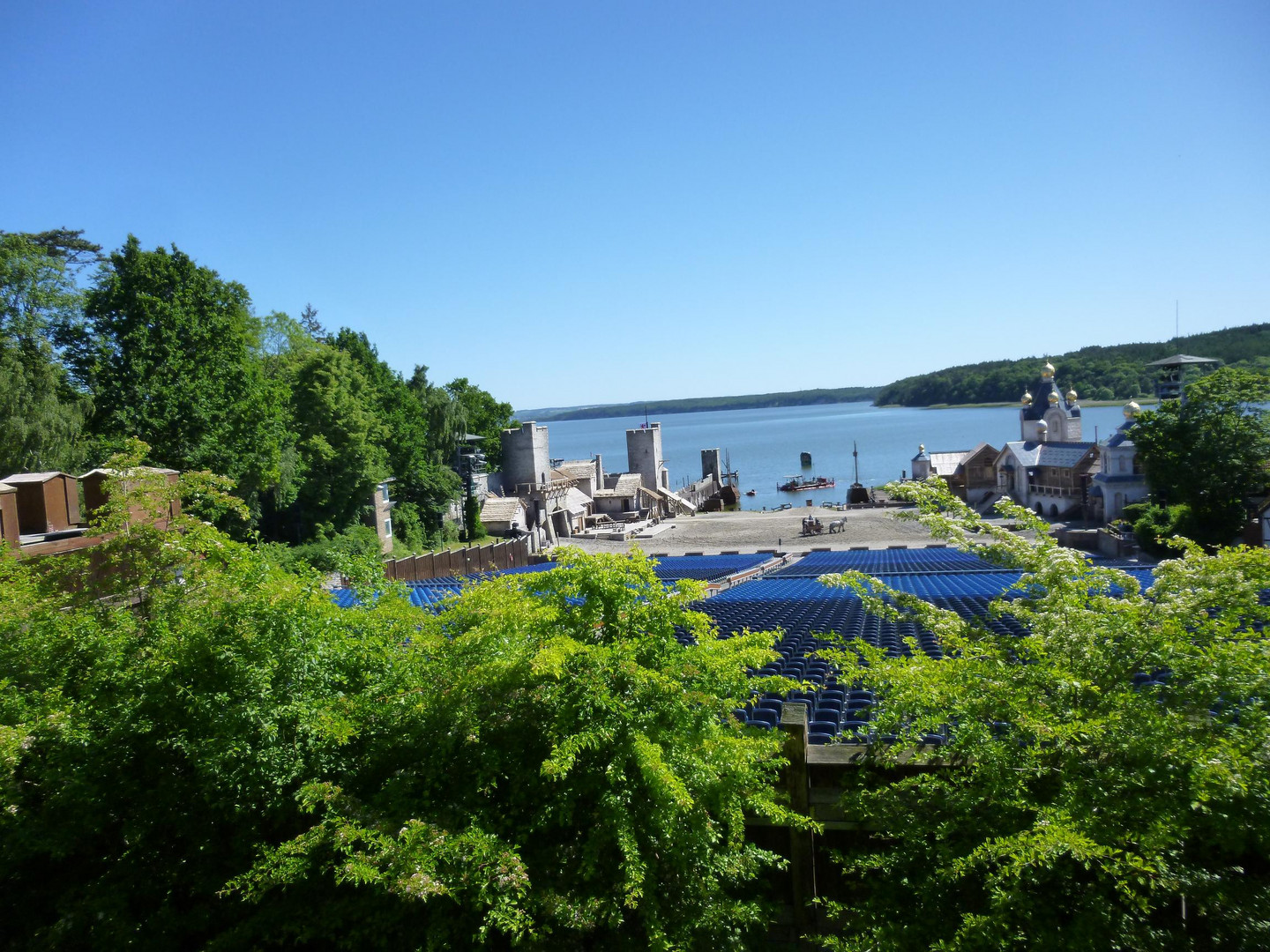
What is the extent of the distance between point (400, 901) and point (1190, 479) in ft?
123

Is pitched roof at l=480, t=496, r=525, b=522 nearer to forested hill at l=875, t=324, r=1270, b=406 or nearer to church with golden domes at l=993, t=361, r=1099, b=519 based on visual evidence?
church with golden domes at l=993, t=361, r=1099, b=519

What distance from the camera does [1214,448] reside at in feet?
105

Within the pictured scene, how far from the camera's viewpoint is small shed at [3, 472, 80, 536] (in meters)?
14.4

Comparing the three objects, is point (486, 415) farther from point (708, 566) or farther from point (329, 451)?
point (708, 566)

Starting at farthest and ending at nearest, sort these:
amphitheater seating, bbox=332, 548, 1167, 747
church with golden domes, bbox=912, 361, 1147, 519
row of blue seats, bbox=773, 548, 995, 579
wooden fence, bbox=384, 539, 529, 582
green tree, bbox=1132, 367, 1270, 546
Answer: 1. church with golden domes, bbox=912, 361, 1147, 519
2. green tree, bbox=1132, 367, 1270, 546
3. wooden fence, bbox=384, 539, 529, 582
4. row of blue seats, bbox=773, 548, 995, 579
5. amphitheater seating, bbox=332, 548, 1167, 747

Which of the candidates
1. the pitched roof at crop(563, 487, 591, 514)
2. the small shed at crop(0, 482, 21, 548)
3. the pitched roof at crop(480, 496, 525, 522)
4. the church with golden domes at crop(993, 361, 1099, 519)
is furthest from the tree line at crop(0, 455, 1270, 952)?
the pitched roof at crop(563, 487, 591, 514)

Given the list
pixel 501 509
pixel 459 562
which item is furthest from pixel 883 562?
pixel 501 509

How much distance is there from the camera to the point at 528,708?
15.8ft

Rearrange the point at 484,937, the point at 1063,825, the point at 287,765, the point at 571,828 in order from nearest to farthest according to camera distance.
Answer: the point at 1063,825
the point at 484,937
the point at 571,828
the point at 287,765

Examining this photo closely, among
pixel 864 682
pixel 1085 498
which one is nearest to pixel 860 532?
pixel 1085 498

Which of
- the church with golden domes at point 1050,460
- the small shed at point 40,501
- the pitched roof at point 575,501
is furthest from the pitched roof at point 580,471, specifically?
the small shed at point 40,501

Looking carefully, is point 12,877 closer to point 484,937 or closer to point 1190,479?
point 484,937

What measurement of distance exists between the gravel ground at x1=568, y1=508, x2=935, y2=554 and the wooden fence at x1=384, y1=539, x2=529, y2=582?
707 cm

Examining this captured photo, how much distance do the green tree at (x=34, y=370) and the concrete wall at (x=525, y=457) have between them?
1395 inches
